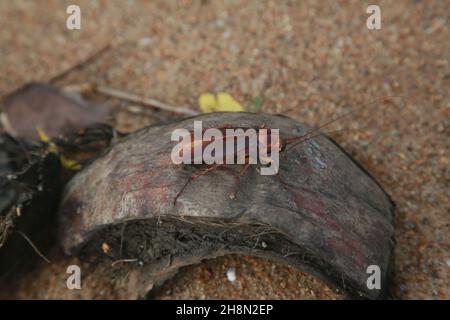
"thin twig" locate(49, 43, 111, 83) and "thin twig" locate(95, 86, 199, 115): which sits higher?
"thin twig" locate(49, 43, 111, 83)

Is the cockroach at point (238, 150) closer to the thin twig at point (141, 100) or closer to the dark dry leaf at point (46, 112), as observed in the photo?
the thin twig at point (141, 100)

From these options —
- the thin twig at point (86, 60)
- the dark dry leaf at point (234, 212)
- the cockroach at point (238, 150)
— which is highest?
the thin twig at point (86, 60)

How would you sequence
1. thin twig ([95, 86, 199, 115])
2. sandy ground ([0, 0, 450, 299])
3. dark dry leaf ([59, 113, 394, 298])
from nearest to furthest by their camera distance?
dark dry leaf ([59, 113, 394, 298]) → sandy ground ([0, 0, 450, 299]) → thin twig ([95, 86, 199, 115])

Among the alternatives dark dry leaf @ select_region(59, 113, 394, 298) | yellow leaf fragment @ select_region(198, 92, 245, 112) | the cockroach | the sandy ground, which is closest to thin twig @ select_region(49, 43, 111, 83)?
the sandy ground

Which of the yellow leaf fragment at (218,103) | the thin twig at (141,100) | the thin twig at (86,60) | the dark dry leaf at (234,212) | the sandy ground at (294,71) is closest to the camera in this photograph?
the dark dry leaf at (234,212)

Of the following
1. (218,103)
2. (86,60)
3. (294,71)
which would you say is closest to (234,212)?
(218,103)

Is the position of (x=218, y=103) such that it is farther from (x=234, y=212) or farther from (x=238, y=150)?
(x=234, y=212)

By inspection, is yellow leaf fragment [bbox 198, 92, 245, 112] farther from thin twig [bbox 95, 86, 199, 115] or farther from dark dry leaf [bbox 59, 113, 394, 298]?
dark dry leaf [bbox 59, 113, 394, 298]

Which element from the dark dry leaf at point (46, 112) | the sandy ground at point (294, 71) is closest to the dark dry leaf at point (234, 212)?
the sandy ground at point (294, 71)
